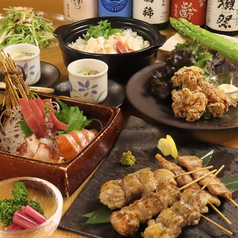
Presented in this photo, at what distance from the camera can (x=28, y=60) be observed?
2.42 meters

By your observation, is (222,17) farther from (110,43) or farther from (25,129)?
(25,129)

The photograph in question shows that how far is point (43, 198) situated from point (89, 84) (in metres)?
0.80

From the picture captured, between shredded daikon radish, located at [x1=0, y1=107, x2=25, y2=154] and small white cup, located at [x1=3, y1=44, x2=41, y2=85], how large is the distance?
408 millimetres

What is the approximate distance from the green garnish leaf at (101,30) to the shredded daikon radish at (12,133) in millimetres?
1037

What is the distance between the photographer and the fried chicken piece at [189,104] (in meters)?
2.12

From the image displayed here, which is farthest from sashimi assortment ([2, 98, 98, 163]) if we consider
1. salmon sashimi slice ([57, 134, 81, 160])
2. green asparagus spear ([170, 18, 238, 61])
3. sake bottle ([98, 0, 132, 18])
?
sake bottle ([98, 0, 132, 18])

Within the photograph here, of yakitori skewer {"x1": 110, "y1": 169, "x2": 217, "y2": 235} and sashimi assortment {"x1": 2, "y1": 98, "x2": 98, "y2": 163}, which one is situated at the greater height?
sashimi assortment {"x1": 2, "y1": 98, "x2": 98, "y2": 163}

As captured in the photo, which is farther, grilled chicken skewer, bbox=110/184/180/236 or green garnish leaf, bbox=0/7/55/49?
green garnish leaf, bbox=0/7/55/49

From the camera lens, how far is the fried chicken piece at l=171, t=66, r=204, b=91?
7.31 feet

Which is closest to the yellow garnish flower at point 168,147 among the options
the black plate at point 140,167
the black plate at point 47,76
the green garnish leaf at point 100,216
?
the black plate at point 140,167

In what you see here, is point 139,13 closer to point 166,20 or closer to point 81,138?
point 166,20

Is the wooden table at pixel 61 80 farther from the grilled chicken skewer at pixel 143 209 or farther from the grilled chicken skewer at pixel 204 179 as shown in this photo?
the grilled chicken skewer at pixel 204 179

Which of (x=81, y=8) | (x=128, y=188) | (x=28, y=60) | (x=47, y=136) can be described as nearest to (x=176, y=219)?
(x=128, y=188)

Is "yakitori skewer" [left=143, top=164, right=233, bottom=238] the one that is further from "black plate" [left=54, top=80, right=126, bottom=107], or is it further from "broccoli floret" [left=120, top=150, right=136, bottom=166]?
"black plate" [left=54, top=80, right=126, bottom=107]
